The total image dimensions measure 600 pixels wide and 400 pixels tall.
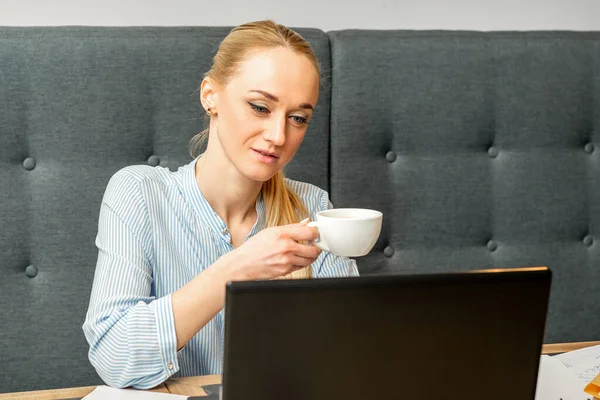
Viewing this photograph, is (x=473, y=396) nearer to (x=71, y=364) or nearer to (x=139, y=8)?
(x=71, y=364)

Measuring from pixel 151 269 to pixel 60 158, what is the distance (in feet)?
1.44

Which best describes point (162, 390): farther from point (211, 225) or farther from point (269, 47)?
point (269, 47)

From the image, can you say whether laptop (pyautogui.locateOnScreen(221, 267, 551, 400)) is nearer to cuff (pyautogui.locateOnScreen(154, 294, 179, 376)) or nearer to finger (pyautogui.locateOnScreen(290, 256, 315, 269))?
finger (pyautogui.locateOnScreen(290, 256, 315, 269))

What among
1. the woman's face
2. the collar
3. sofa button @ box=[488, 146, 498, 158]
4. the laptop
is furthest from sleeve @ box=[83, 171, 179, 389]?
sofa button @ box=[488, 146, 498, 158]

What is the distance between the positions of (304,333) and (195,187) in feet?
2.77

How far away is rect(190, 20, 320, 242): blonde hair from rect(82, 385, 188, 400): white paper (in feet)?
1.68

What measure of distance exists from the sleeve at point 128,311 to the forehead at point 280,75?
0.99 feet

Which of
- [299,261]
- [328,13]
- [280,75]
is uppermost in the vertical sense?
[328,13]

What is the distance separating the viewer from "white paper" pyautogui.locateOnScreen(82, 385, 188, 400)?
45.4 inches

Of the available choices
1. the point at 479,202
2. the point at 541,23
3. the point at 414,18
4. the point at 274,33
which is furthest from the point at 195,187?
the point at 541,23

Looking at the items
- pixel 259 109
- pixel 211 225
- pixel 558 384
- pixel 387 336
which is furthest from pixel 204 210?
pixel 387 336

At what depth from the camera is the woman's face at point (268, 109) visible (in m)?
1.43

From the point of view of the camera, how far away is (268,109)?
1442 mm

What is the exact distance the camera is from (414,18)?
2.26 meters
